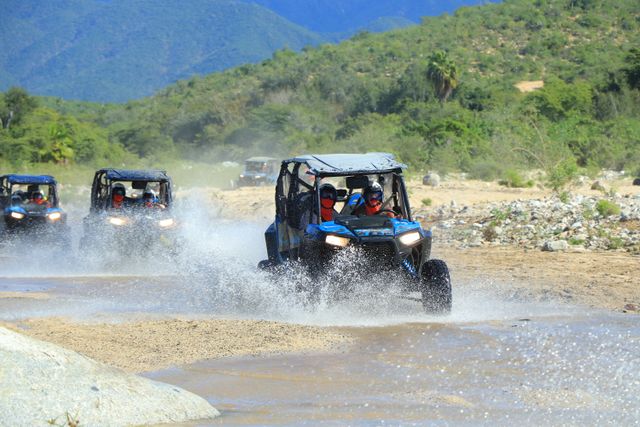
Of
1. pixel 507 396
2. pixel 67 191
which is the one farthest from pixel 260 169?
pixel 507 396

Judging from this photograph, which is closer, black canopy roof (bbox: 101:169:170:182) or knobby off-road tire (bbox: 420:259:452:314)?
knobby off-road tire (bbox: 420:259:452:314)

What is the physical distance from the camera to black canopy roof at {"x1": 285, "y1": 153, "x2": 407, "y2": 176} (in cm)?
1238

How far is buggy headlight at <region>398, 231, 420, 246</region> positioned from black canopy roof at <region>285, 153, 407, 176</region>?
886mm

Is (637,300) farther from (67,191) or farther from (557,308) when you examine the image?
(67,191)

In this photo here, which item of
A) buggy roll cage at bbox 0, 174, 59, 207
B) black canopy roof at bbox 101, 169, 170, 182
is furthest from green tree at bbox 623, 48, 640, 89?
black canopy roof at bbox 101, 169, 170, 182

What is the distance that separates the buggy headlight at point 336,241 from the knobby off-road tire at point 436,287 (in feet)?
3.23

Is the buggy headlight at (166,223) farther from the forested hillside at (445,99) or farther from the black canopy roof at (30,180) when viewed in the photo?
the forested hillside at (445,99)

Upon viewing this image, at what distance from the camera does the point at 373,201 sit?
12633 mm

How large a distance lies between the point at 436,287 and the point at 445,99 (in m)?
57.7

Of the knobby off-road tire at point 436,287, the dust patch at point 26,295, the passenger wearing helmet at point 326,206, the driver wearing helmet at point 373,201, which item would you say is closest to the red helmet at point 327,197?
the passenger wearing helmet at point 326,206

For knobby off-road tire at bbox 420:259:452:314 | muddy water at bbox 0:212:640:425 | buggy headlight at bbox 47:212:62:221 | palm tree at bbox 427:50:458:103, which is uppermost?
palm tree at bbox 427:50:458:103

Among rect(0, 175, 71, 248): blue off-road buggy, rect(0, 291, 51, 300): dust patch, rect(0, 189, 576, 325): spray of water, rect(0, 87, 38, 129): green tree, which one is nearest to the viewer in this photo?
rect(0, 189, 576, 325): spray of water

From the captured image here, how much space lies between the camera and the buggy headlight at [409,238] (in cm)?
1188

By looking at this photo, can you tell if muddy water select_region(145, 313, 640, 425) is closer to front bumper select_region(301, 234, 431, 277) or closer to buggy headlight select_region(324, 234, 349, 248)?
front bumper select_region(301, 234, 431, 277)
